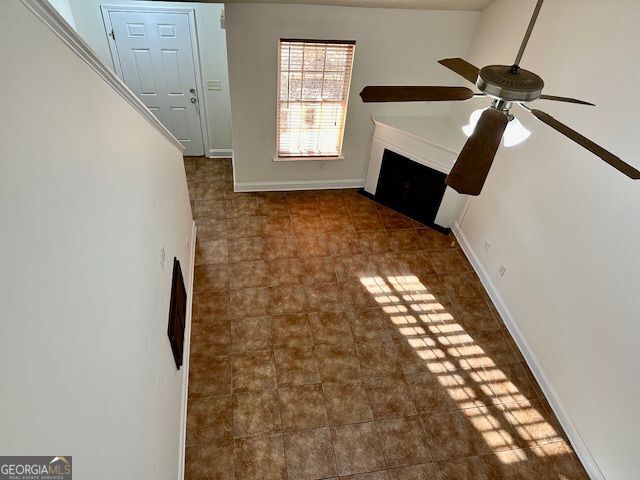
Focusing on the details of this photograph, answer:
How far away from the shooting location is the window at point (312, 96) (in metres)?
4.67

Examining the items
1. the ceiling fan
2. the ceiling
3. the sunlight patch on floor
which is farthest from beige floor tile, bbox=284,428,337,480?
the ceiling

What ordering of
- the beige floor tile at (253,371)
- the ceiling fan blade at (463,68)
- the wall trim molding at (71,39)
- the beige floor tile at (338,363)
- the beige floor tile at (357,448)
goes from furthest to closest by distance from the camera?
the beige floor tile at (338,363) < the beige floor tile at (253,371) < the beige floor tile at (357,448) < the ceiling fan blade at (463,68) < the wall trim molding at (71,39)

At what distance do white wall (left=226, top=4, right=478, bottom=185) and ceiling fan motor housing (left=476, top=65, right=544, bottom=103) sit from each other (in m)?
3.11

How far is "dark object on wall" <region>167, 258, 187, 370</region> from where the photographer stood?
3.23 m

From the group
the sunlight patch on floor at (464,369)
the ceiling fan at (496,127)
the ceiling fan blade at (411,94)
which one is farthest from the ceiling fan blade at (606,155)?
the sunlight patch on floor at (464,369)

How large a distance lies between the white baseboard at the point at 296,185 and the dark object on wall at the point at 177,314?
2.13 meters

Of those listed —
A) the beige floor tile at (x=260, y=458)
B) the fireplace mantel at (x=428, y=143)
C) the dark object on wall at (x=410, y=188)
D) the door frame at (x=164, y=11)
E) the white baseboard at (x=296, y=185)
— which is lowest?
the beige floor tile at (x=260, y=458)

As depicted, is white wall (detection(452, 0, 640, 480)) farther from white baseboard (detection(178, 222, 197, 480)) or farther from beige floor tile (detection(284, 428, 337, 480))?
white baseboard (detection(178, 222, 197, 480))

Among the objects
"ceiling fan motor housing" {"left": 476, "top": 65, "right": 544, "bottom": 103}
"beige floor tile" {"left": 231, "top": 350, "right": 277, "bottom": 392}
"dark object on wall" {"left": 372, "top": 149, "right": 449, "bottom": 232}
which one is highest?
"ceiling fan motor housing" {"left": 476, "top": 65, "right": 544, "bottom": 103}

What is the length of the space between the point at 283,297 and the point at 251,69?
2519 mm

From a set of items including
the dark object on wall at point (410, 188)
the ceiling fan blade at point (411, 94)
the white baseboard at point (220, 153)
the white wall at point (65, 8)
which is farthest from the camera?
the white baseboard at point (220, 153)

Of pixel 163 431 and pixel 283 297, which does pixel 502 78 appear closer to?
pixel 163 431

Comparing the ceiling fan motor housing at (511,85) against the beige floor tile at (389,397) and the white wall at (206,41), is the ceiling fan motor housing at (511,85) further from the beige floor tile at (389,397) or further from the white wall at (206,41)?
the white wall at (206,41)

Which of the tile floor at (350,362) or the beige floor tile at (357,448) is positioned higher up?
the tile floor at (350,362)
